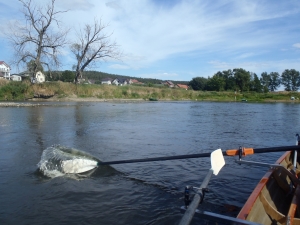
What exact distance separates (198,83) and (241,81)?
16170 millimetres

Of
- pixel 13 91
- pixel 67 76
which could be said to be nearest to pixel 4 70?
pixel 67 76

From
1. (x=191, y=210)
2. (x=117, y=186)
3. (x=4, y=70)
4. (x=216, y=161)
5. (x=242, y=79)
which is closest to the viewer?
(x=191, y=210)

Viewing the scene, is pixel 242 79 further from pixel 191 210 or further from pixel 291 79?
pixel 191 210

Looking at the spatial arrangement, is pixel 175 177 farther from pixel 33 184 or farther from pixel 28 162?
pixel 28 162

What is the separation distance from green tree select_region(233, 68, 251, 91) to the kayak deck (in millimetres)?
81247

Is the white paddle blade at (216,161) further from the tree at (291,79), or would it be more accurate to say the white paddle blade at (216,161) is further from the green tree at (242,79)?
the tree at (291,79)

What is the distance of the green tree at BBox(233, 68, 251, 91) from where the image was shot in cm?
8088

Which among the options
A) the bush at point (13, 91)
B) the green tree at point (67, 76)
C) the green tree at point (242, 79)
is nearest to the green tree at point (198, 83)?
the green tree at point (242, 79)

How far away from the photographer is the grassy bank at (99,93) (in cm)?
3350

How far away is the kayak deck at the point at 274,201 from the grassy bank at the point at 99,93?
34.8 metres

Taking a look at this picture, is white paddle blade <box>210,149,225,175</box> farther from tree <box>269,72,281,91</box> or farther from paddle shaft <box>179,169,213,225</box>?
tree <box>269,72,281,91</box>

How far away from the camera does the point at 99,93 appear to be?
4088 centimetres

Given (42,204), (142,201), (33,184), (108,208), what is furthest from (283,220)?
Answer: (33,184)

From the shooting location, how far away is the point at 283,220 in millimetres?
3400
